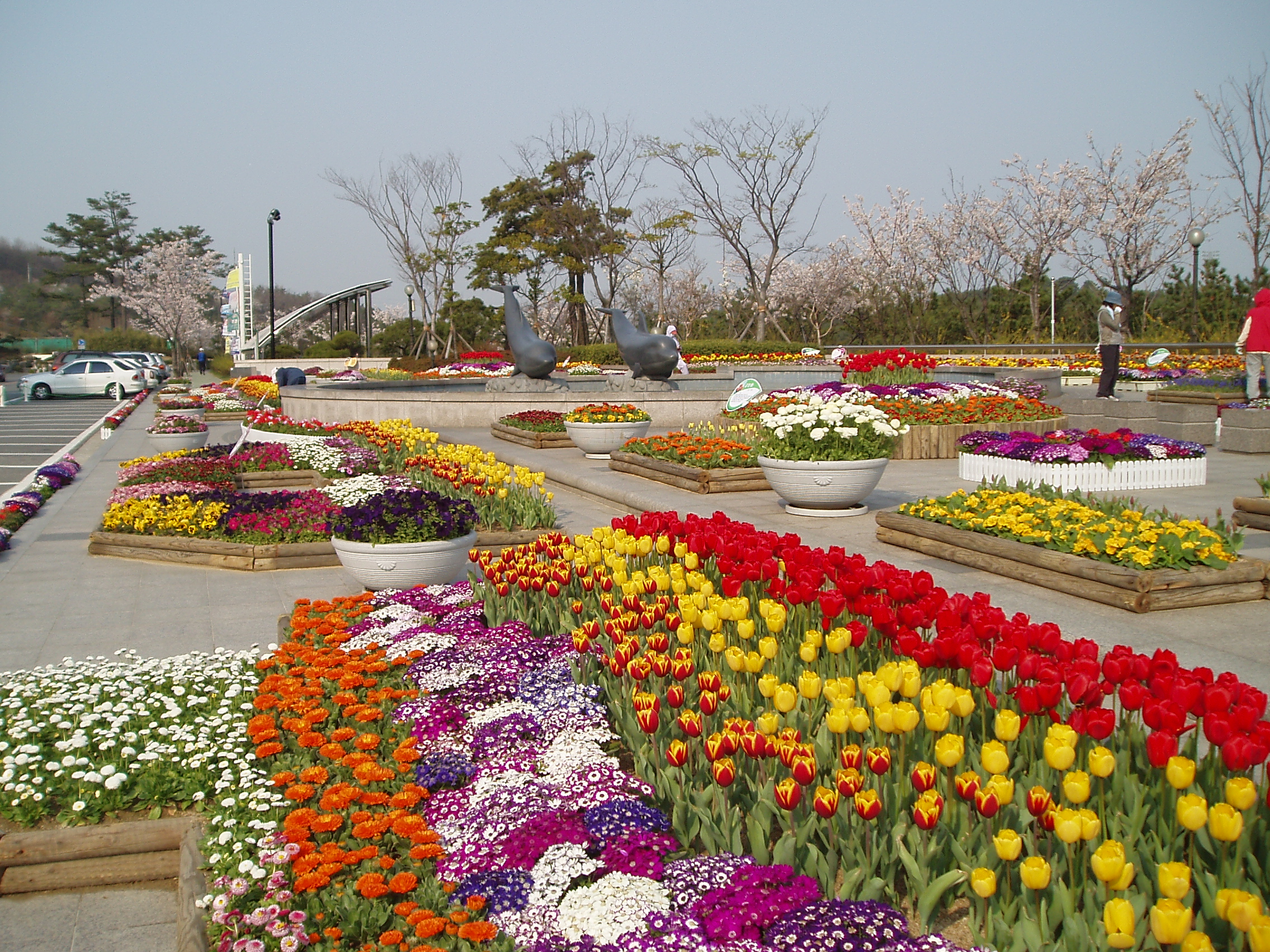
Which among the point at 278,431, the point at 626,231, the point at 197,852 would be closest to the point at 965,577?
the point at 197,852

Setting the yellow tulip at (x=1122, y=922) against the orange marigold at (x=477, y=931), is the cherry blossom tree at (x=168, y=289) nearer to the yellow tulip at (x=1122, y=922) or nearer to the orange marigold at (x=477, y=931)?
the orange marigold at (x=477, y=931)

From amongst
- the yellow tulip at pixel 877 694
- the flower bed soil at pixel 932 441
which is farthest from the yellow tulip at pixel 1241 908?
the flower bed soil at pixel 932 441

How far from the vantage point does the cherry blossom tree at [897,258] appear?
52969mm

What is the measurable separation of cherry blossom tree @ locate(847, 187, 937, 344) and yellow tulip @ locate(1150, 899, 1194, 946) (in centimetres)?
5152

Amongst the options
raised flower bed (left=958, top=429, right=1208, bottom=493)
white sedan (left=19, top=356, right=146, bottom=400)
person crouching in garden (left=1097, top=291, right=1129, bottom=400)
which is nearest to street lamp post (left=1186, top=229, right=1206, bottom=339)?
person crouching in garden (left=1097, top=291, right=1129, bottom=400)

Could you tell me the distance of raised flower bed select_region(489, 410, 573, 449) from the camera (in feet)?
53.3

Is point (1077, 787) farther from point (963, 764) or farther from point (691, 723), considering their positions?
point (691, 723)

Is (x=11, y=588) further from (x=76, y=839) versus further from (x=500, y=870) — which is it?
(x=500, y=870)

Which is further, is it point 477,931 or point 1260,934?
point 477,931

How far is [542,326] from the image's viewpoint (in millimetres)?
60531

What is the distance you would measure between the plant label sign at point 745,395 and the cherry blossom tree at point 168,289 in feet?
201

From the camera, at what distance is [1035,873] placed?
2.21 m

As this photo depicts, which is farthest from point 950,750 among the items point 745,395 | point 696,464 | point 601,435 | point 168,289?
point 168,289

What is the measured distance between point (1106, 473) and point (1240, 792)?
883 centimetres
